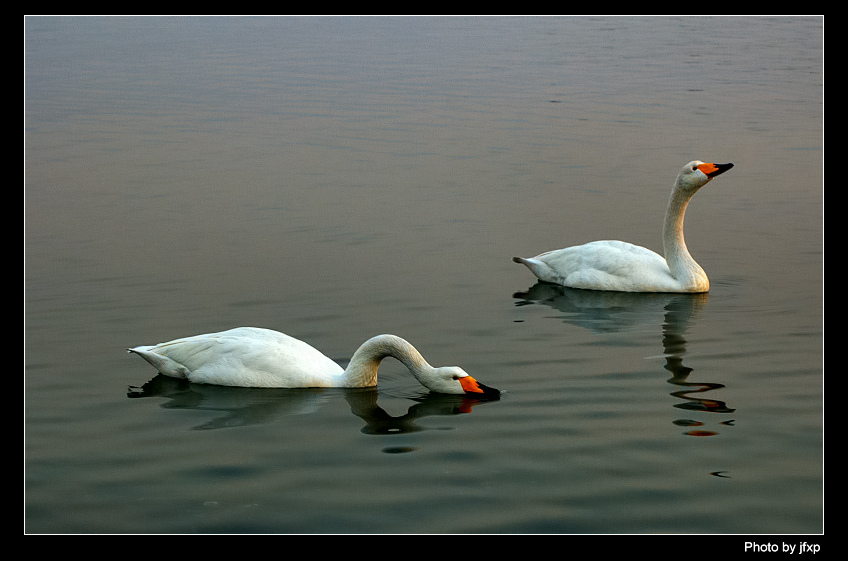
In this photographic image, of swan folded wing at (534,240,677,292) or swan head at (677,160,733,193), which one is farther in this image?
swan head at (677,160,733,193)

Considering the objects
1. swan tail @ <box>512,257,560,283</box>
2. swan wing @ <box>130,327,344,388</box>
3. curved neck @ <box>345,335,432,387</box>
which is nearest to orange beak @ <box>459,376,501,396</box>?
curved neck @ <box>345,335,432,387</box>

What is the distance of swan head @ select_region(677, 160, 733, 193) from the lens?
15.7 metres

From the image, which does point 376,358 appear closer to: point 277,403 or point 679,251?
point 277,403

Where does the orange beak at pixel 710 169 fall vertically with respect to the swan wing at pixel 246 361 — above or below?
above

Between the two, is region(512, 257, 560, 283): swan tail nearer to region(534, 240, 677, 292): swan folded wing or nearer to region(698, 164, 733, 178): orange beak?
region(534, 240, 677, 292): swan folded wing

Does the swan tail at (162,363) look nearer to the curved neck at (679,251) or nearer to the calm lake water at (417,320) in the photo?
the calm lake water at (417,320)

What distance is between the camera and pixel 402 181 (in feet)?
72.0

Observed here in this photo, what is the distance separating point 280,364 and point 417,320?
110 inches

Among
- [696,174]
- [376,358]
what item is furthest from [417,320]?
[696,174]

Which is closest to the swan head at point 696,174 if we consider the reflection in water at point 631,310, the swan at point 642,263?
the swan at point 642,263

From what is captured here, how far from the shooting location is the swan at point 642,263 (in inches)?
609

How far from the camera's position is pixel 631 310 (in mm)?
14719

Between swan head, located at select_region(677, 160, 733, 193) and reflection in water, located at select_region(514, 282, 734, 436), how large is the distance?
1587mm

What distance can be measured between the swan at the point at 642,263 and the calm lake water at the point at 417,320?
333 mm
